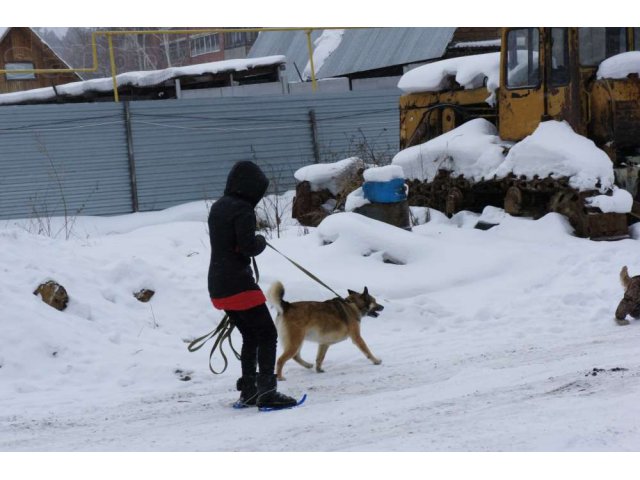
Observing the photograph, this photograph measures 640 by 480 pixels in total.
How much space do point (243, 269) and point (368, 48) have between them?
19106 millimetres

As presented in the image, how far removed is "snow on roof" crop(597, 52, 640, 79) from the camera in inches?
445

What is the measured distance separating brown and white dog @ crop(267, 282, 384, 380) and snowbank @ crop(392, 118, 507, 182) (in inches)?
215

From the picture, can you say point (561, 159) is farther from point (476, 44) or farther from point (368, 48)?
point (368, 48)

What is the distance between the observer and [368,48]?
2395 cm

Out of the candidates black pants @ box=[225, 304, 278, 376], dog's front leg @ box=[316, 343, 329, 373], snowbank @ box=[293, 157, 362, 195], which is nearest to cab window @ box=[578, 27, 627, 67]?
snowbank @ box=[293, 157, 362, 195]

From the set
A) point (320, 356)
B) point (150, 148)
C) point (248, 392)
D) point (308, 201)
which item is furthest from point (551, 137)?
point (150, 148)

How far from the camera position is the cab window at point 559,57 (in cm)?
1125

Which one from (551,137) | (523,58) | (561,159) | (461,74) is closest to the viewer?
(561,159)

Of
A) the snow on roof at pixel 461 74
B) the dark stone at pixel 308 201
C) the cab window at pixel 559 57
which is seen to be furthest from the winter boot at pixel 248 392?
the snow on roof at pixel 461 74

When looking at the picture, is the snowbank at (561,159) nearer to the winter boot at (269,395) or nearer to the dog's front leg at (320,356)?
the dog's front leg at (320,356)

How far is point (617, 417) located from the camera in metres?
4.94

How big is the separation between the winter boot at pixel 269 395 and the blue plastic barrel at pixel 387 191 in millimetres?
5855

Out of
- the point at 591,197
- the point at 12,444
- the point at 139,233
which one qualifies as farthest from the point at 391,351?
the point at 139,233

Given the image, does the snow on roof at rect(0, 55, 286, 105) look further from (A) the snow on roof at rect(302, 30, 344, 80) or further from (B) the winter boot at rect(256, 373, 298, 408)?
(B) the winter boot at rect(256, 373, 298, 408)
